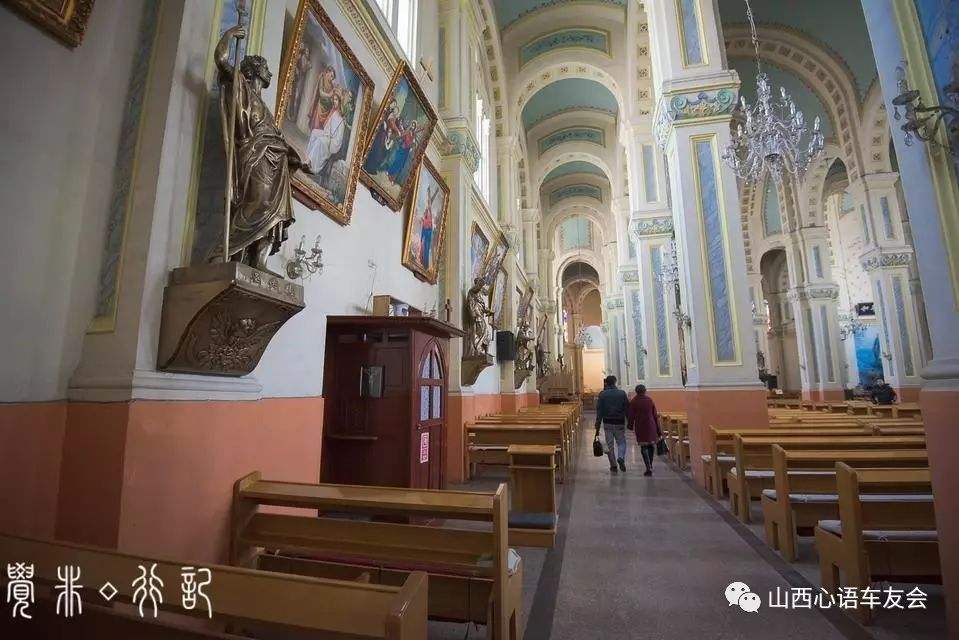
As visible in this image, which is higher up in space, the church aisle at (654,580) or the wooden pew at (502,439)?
the wooden pew at (502,439)

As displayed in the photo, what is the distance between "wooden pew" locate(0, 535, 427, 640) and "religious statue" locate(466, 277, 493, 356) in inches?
235

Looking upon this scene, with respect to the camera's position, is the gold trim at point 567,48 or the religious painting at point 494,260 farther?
the gold trim at point 567,48

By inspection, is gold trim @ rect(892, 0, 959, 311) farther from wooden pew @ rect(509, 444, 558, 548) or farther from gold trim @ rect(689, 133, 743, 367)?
gold trim @ rect(689, 133, 743, 367)

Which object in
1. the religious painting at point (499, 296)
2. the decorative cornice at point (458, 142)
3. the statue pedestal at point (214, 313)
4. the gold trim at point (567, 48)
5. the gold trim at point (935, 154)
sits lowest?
the statue pedestal at point (214, 313)

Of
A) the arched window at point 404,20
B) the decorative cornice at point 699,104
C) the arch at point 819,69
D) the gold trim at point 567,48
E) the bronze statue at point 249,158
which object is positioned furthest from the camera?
the gold trim at point 567,48

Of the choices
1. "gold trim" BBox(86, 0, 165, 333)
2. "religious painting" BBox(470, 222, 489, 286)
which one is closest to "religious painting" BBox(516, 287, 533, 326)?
"religious painting" BBox(470, 222, 489, 286)

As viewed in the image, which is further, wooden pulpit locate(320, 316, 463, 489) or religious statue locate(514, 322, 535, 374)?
religious statue locate(514, 322, 535, 374)

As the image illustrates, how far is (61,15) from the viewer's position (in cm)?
215

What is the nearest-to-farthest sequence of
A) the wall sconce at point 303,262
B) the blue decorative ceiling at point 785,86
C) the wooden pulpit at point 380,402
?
the wall sconce at point 303,262 < the wooden pulpit at point 380,402 < the blue decorative ceiling at point 785,86

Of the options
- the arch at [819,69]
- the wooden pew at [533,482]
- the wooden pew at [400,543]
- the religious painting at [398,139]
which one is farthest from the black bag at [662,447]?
the arch at [819,69]

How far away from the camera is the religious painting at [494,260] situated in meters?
8.89

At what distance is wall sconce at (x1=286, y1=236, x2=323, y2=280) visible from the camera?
360cm

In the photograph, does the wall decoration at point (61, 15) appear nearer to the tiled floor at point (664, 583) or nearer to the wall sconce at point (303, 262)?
the wall sconce at point (303, 262)

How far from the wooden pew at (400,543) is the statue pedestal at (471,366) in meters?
4.80
